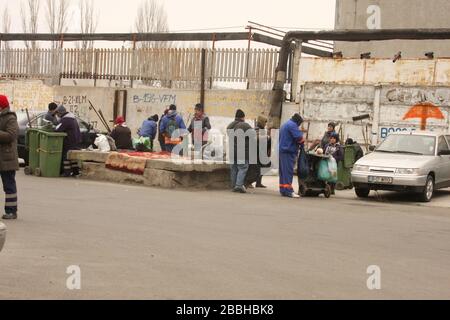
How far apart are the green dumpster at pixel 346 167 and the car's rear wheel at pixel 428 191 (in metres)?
2.34

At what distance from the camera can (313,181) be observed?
18.3m

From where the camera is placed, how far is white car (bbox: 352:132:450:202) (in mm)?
17688

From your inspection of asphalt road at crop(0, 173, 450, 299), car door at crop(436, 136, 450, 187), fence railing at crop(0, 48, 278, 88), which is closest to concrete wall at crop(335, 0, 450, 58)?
fence railing at crop(0, 48, 278, 88)

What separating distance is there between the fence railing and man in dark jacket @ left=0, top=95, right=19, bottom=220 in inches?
585

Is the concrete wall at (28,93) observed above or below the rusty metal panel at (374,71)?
below

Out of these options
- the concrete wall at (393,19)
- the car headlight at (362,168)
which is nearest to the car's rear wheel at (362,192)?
the car headlight at (362,168)

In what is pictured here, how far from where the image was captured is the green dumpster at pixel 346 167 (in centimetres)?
2009

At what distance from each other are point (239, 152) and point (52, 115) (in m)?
5.79

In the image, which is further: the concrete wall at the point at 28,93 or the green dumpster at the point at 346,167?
the concrete wall at the point at 28,93

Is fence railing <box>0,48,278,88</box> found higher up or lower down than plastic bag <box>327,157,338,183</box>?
higher up

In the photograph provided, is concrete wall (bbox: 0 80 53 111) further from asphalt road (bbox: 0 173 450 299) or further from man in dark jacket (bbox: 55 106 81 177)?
asphalt road (bbox: 0 173 450 299)

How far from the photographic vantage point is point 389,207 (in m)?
16.8

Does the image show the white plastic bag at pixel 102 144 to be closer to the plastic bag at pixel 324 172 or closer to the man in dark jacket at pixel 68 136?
the man in dark jacket at pixel 68 136

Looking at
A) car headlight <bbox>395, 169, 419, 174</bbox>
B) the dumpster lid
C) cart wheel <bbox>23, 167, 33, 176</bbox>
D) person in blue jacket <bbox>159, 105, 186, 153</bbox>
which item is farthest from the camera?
person in blue jacket <bbox>159, 105, 186, 153</bbox>
